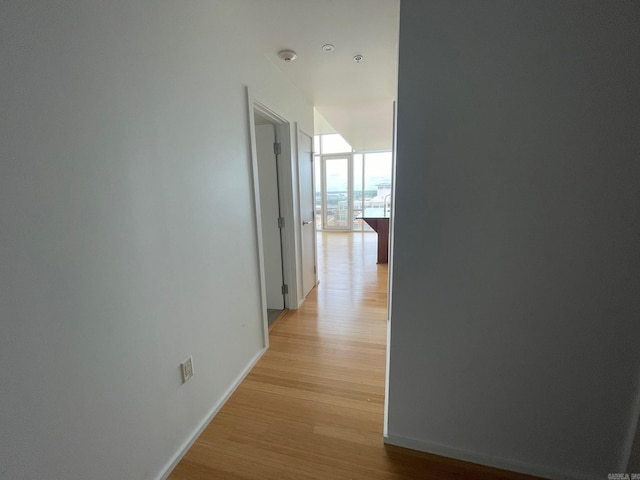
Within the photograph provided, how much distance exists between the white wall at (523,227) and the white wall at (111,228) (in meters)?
1.08

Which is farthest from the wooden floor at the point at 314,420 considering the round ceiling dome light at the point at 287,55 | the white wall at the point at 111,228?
the round ceiling dome light at the point at 287,55

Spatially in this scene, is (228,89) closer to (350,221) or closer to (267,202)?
(267,202)

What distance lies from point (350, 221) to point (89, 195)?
313 inches

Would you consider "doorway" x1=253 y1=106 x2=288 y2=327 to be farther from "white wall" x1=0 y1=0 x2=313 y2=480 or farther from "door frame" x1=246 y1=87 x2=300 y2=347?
"white wall" x1=0 y1=0 x2=313 y2=480

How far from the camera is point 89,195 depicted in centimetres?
97

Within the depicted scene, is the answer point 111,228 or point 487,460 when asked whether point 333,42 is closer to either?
point 111,228

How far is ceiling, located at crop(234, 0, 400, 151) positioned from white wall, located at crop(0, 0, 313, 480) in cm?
27

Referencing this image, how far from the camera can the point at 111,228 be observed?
105cm

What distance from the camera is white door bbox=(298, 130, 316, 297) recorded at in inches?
125

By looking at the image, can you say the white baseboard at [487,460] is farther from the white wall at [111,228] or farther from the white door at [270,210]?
the white door at [270,210]

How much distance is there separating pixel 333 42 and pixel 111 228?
6.37ft

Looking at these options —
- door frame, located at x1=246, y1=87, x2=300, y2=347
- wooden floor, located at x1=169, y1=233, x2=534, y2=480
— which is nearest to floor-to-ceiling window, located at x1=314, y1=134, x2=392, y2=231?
door frame, located at x1=246, y1=87, x2=300, y2=347

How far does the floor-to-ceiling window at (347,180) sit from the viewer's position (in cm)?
831

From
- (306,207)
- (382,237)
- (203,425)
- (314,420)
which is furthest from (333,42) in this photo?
(382,237)
